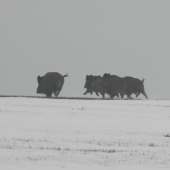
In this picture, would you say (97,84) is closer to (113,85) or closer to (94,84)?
(94,84)

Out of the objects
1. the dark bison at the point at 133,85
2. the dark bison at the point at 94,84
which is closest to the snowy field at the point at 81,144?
the dark bison at the point at 94,84

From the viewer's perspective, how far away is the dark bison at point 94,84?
145 ft

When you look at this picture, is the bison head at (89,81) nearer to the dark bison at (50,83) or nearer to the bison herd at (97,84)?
the bison herd at (97,84)

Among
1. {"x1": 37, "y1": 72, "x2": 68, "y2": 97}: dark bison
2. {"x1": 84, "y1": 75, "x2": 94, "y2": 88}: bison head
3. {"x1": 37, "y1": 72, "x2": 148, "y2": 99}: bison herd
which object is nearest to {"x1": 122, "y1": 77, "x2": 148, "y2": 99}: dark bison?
{"x1": 37, "y1": 72, "x2": 148, "y2": 99}: bison herd

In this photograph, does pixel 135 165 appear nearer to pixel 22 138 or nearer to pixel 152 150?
pixel 152 150

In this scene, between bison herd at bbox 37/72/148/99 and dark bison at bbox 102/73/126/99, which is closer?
bison herd at bbox 37/72/148/99

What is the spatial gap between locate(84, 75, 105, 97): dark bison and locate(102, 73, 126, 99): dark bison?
0.83 metres

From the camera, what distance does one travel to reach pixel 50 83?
42.1 m

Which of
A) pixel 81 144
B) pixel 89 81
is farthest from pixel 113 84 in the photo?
pixel 81 144

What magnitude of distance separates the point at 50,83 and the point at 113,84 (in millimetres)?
5631

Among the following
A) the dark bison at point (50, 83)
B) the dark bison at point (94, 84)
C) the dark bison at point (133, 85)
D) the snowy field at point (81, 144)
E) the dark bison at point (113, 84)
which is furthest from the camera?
the dark bison at point (133, 85)

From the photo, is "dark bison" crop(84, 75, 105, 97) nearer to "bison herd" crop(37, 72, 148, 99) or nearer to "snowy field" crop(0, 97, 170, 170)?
"bison herd" crop(37, 72, 148, 99)

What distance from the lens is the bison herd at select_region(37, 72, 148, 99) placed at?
42.3 m

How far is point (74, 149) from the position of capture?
11906 millimetres
